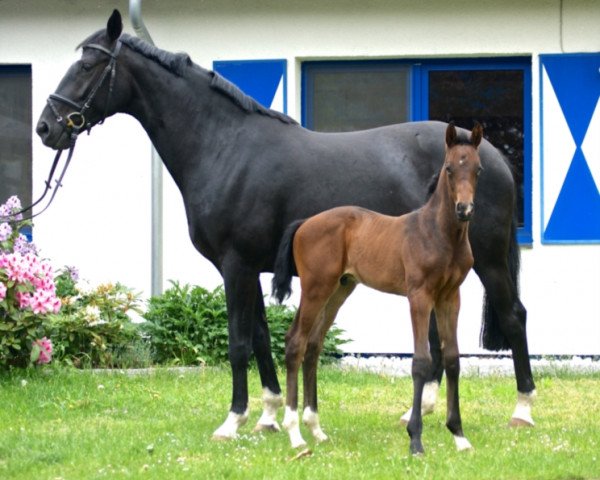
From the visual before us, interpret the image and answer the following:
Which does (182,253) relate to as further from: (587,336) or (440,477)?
(440,477)

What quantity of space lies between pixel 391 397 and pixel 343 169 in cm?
216

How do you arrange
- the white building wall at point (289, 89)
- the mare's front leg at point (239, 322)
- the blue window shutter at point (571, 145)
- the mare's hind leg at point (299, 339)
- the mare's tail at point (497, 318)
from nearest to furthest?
1. the mare's hind leg at point (299, 339)
2. the mare's front leg at point (239, 322)
3. the mare's tail at point (497, 318)
4. the blue window shutter at point (571, 145)
5. the white building wall at point (289, 89)

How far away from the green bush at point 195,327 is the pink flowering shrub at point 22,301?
1173 millimetres

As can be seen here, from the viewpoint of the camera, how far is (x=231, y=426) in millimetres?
7926

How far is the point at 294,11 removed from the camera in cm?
1183

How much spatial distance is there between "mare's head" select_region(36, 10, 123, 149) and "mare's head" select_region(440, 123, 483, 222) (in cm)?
240

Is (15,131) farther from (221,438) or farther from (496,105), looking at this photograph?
(221,438)

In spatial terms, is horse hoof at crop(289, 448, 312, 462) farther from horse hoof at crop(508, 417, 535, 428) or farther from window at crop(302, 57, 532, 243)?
window at crop(302, 57, 532, 243)

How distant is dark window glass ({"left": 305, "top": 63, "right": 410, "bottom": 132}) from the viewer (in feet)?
39.0

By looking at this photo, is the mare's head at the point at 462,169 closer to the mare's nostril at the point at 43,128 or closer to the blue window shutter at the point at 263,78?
the mare's nostril at the point at 43,128

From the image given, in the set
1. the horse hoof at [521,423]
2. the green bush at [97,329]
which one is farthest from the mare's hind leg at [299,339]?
the green bush at [97,329]

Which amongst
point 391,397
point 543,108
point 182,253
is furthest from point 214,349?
point 543,108

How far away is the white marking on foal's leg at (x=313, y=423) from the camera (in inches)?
301

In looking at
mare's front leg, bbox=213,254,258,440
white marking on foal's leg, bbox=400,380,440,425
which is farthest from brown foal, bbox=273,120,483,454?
white marking on foal's leg, bbox=400,380,440,425
